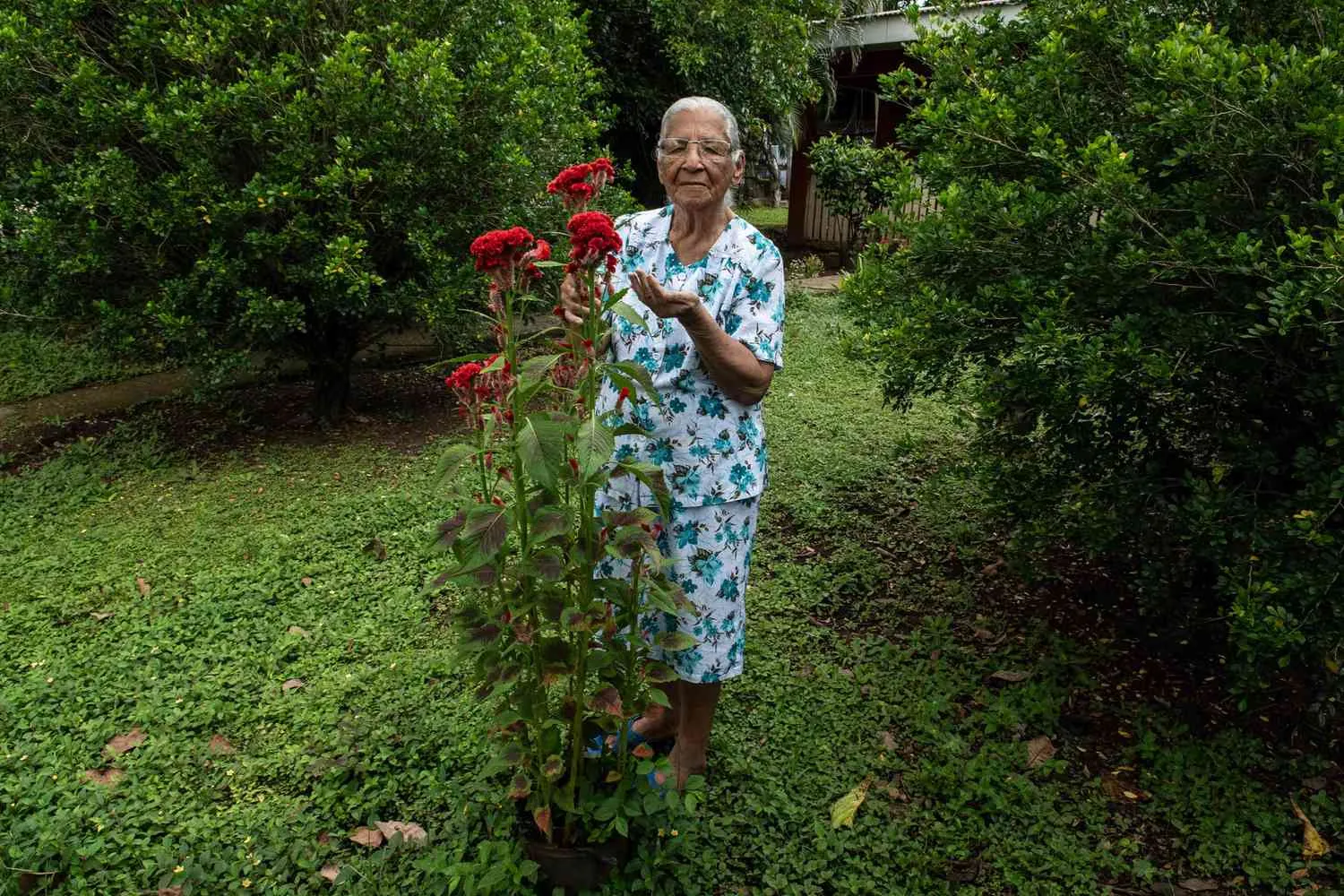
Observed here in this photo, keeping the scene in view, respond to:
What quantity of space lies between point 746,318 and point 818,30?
1052 centimetres

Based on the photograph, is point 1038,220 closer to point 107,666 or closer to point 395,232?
point 107,666

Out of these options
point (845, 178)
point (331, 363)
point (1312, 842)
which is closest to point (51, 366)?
point (331, 363)

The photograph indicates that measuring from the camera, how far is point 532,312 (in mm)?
7094

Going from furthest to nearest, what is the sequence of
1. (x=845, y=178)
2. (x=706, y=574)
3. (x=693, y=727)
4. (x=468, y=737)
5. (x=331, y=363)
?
(x=845, y=178), (x=331, y=363), (x=468, y=737), (x=693, y=727), (x=706, y=574)

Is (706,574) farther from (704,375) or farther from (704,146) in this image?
(704,146)

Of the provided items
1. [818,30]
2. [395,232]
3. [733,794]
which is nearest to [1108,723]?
[733,794]

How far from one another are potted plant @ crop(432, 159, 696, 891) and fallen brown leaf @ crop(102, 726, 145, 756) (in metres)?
1.47

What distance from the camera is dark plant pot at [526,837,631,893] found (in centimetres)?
217

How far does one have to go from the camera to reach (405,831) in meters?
2.52

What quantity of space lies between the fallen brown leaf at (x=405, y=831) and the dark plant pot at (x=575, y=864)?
440 millimetres

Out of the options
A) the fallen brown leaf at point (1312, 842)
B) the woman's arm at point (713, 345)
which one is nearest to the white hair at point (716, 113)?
the woman's arm at point (713, 345)

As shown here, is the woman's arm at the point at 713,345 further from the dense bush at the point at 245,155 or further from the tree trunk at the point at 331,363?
the tree trunk at the point at 331,363

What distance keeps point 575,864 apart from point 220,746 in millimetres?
1419

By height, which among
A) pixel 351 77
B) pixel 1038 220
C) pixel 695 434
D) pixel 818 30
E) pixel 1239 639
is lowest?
pixel 1239 639
